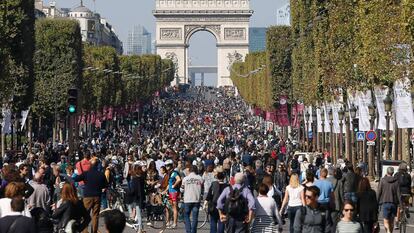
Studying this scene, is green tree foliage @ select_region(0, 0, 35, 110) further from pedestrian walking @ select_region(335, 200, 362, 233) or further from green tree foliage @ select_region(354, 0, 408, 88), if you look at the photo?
pedestrian walking @ select_region(335, 200, 362, 233)

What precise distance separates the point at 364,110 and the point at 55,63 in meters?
34.7

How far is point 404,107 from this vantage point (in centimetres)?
3941

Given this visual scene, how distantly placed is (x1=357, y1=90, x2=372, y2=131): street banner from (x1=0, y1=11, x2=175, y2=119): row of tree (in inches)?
382

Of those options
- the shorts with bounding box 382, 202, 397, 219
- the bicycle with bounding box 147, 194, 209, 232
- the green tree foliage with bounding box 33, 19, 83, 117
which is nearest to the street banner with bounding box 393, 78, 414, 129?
the bicycle with bounding box 147, 194, 209, 232

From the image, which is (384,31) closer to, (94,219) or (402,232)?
(402,232)

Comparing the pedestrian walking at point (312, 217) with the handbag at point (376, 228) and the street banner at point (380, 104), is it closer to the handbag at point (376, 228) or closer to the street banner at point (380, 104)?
the handbag at point (376, 228)

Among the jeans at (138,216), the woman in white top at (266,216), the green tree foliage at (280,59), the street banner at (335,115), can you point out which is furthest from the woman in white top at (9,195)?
the green tree foliage at (280,59)

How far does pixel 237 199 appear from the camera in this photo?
22188 millimetres

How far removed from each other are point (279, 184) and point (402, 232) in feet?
20.4

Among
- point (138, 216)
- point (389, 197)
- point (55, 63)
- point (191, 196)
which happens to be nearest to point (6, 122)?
point (55, 63)

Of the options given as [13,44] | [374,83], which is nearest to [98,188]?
[374,83]

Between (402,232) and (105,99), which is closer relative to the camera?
(402,232)

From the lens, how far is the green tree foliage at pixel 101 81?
93550 millimetres

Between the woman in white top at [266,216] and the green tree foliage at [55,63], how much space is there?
55.0 metres
